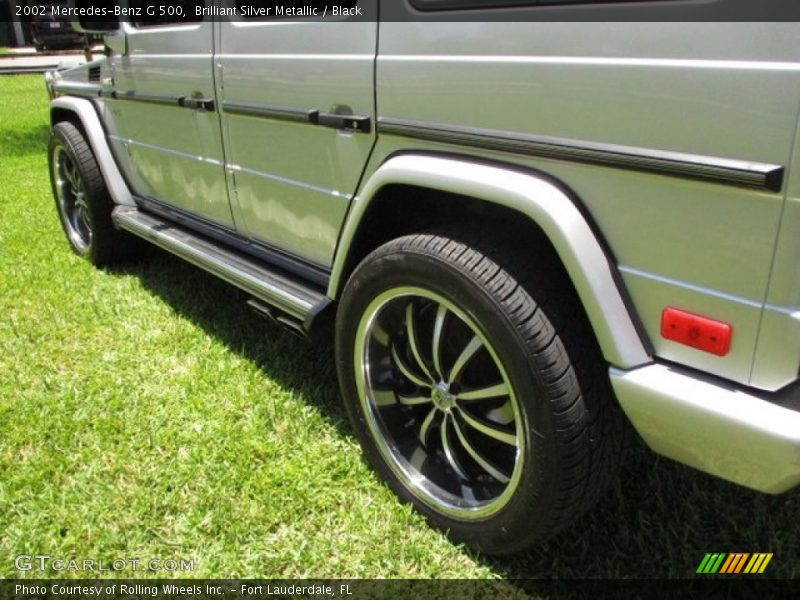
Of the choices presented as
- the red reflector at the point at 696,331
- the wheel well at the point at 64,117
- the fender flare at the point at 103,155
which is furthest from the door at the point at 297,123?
→ the wheel well at the point at 64,117

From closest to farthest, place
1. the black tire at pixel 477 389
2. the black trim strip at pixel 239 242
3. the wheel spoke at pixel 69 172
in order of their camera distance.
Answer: the black tire at pixel 477 389, the black trim strip at pixel 239 242, the wheel spoke at pixel 69 172

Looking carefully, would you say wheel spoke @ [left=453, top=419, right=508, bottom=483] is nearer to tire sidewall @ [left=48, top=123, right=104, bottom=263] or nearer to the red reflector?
the red reflector

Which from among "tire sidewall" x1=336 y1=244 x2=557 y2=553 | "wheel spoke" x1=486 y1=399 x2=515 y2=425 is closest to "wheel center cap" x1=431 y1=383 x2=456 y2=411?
Result: "wheel spoke" x1=486 y1=399 x2=515 y2=425

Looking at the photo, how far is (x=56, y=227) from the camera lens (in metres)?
5.47

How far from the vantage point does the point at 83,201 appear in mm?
4445

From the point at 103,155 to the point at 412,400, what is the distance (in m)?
2.72

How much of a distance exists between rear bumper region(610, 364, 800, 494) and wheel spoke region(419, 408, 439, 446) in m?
0.74

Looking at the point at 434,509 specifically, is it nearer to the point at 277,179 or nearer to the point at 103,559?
the point at 103,559

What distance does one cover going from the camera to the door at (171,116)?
118 inches

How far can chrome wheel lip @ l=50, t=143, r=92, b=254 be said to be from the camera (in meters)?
4.55

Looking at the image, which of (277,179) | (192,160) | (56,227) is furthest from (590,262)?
(56,227)

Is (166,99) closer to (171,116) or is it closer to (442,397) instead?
(171,116)

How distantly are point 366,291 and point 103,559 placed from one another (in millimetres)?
1178

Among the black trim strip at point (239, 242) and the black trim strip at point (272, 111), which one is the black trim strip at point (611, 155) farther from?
the black trim strip at point (239, 242)
